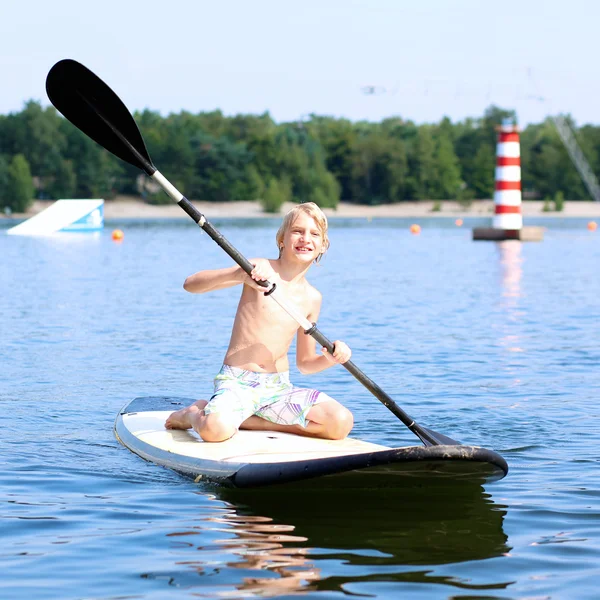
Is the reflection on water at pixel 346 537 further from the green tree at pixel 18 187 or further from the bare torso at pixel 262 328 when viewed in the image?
the green tree at pixel 18 187

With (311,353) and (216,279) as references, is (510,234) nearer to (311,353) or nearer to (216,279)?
(311,353)

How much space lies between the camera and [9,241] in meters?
42.8

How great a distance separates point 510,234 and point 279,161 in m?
67.7

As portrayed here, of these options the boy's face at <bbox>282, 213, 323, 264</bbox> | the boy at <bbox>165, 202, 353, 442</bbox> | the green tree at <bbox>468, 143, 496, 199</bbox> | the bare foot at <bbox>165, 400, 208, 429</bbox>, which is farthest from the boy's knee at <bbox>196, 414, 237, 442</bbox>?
the green tree at <bbox>468, 143, 496, 199</bbox>

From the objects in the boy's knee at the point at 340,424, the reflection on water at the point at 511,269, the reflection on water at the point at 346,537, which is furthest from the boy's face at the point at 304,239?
the reflection on water at the point at 511,269

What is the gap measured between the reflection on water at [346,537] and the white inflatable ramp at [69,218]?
40691 millimetres

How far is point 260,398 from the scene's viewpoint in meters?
6.45

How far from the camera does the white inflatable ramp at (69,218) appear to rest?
151 ft

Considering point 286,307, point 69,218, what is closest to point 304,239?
point 286,307

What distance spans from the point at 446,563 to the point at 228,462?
1482 mm

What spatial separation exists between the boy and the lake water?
504 millimetres

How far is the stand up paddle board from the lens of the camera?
5551mm

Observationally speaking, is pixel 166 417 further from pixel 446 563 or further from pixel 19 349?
pixel 19 349

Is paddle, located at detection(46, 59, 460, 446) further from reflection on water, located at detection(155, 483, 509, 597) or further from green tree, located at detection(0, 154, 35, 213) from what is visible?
green tree, located at detection(0, 154, 35, 213)
